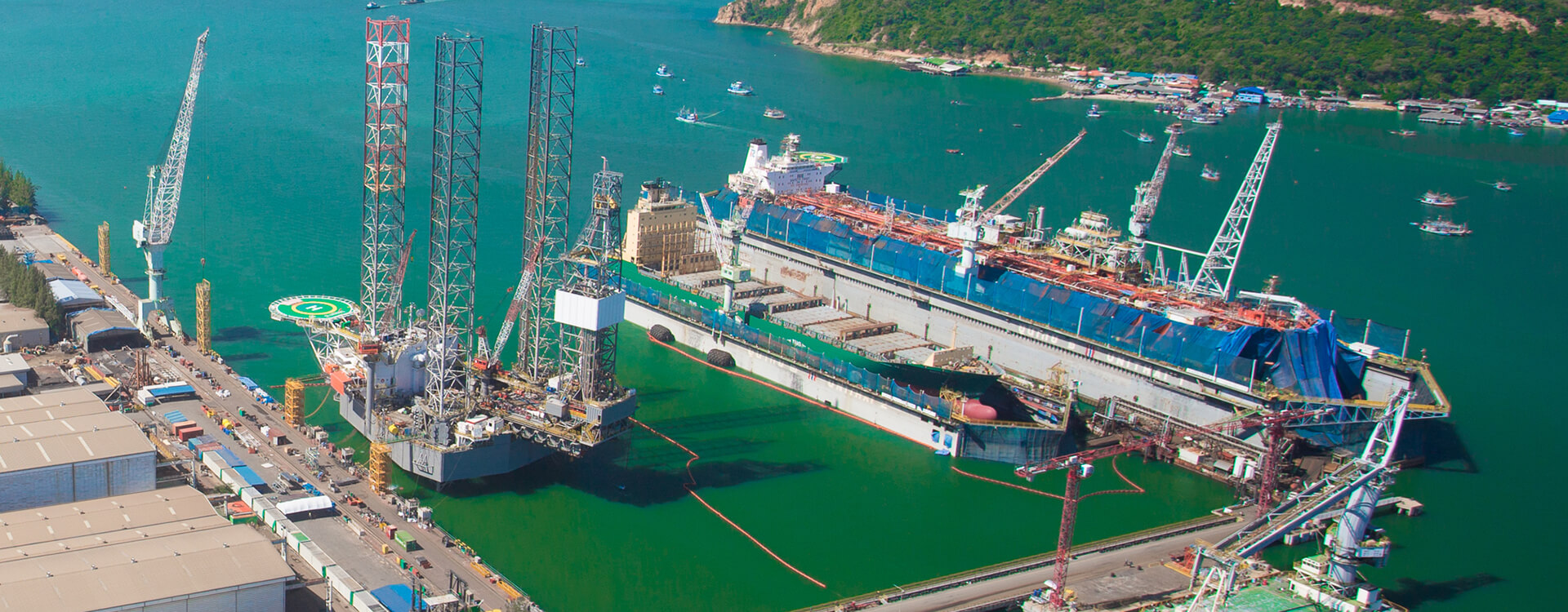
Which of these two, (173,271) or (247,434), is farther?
(173,271)

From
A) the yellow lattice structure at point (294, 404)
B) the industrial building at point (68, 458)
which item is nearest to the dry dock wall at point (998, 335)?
the yellow lattice structure at point (294, 404)

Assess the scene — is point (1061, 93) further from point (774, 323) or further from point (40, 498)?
point (40, 498)

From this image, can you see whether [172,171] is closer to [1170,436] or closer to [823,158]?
[823,158]

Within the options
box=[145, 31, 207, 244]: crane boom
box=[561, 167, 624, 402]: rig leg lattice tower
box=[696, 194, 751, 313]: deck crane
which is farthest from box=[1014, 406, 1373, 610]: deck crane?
box=[145, 31, 207, 244]: crane boom

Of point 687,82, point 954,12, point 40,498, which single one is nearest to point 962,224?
point 40,498

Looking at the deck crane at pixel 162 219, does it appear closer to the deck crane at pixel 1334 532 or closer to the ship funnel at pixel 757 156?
the ship funnel at pixel 757 156

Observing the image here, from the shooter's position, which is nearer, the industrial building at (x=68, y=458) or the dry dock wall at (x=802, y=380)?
the industrial building at (x=68, y=458)

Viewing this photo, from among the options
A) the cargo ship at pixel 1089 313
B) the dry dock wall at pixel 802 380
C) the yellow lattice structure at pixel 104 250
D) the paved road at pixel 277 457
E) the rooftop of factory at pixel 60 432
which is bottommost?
the paved road at pixel 277 457
